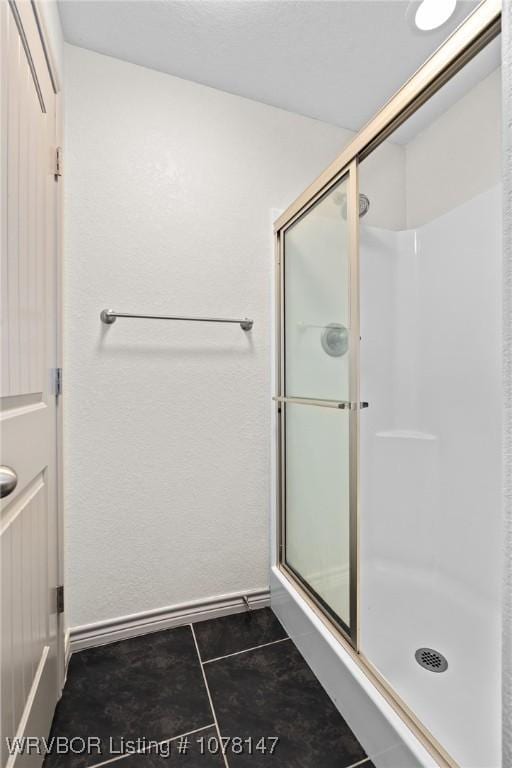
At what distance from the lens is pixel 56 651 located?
111cm

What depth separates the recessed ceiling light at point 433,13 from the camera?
1227mm

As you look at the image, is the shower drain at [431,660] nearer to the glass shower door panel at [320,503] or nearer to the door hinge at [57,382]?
the glass shower door panel at [320,503]

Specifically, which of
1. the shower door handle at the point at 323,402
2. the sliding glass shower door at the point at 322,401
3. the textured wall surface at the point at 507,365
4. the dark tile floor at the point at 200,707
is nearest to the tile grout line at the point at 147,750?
the dark tile floor at the point at 200,707

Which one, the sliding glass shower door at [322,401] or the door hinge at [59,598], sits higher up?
the sliding glass shower door at [322,401]

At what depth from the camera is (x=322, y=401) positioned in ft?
4.27

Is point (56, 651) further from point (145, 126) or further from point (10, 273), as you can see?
point (145, 126)

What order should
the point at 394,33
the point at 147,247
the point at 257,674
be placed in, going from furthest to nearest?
1. the point at 147,247
2. the point at 394,33
3. the point at 257,674

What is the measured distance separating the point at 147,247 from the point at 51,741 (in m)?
1.55

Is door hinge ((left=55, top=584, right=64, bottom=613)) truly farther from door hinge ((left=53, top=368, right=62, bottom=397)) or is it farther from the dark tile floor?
door hinge ((left=53, top=368, right=62, bottom=397))

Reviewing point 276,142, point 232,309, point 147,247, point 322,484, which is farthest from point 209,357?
point 276,142

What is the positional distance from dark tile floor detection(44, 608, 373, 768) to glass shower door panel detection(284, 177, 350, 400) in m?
0.92

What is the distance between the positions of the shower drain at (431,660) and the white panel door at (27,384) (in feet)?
3.63

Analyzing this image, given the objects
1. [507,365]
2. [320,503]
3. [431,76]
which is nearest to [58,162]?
[431,76]

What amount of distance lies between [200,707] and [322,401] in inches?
39.2
